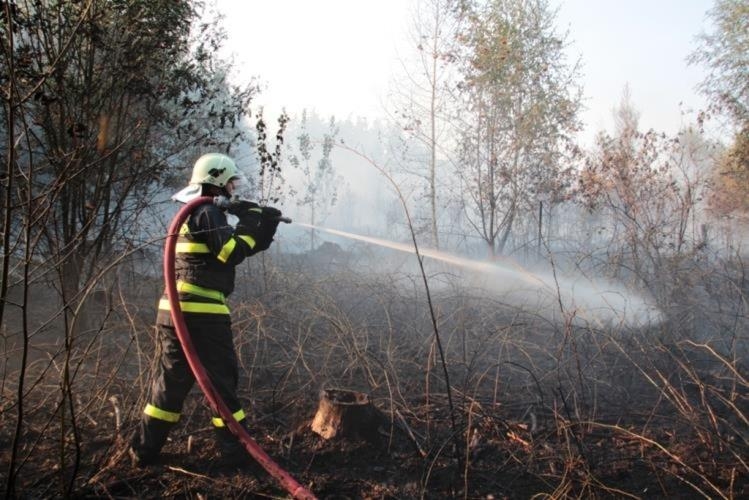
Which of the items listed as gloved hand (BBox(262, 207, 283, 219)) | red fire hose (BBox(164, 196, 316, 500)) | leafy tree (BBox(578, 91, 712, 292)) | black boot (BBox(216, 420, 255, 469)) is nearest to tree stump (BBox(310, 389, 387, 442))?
black boot (BBox(216, 420, 255, 469))

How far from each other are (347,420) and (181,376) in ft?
3.83

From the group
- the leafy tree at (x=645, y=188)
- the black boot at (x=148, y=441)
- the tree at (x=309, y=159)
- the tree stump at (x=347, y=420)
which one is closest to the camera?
the black boot at (x=148, y=441)

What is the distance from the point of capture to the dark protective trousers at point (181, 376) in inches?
123

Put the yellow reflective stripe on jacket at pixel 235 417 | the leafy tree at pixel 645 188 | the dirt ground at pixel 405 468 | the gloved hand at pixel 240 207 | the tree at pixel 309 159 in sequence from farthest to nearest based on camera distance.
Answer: the tree at pixel 309 159, the leafy tree at pixel 645 188, the gloved hand at pixel 240 207, the yellow reflective stripe on jacket at pixel 235 417, the dirt ground at pixel 405 468

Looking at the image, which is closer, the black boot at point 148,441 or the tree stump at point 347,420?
the black boot at point 148,441

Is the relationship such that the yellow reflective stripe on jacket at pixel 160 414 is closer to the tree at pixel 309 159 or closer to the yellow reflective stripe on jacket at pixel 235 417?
the yellow reflective stripe on jacket at pixel 235 417

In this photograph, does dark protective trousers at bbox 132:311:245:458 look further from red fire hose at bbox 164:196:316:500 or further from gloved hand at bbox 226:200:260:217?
gloved hand at bbox 226:200:260:217

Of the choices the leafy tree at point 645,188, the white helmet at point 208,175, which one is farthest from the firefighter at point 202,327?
the leafy tree at point 645,188

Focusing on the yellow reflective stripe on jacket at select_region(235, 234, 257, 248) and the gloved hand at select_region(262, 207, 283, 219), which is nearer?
the yellow reflective stripe on jacket at select_region(235, 234, 257, 248)

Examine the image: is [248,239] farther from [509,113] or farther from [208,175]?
[509,113]

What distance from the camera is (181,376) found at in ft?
10.4

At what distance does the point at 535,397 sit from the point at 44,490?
379 centimetres

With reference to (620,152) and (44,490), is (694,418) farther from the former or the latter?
(620,152)

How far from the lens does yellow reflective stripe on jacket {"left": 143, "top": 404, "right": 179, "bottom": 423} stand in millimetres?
3105
